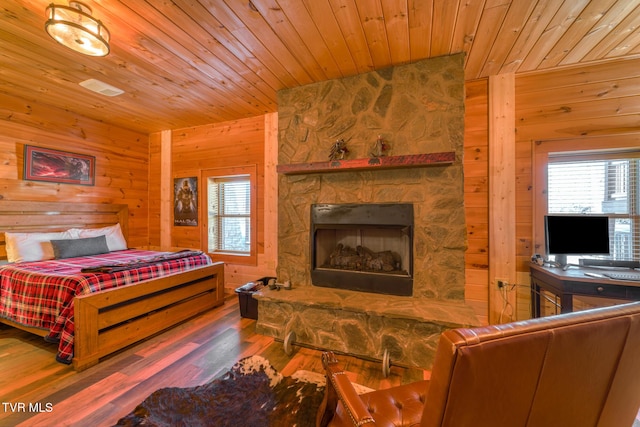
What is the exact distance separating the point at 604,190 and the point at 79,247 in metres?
5.80

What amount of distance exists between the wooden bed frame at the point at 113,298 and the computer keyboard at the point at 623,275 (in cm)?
387

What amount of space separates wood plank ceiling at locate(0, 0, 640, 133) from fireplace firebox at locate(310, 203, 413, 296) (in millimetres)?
1388

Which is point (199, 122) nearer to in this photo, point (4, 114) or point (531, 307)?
point (4, 114)

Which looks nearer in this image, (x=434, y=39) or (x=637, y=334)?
(x=637, y=334)

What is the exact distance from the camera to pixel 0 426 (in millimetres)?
1421

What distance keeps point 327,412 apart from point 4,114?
4.64 meters

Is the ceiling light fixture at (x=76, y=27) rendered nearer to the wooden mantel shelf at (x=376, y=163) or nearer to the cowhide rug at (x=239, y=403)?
the wooden mantel shelf at (x=376, y=163)

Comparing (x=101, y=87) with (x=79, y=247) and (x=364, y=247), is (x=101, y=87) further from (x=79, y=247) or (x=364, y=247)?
(x=364, y=247)

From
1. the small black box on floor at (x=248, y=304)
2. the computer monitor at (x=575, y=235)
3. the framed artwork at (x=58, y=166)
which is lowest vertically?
the small black box on floor at (x=248, y=304)

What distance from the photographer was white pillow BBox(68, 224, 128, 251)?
3.40 m

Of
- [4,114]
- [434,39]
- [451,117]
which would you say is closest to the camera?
[434,39]

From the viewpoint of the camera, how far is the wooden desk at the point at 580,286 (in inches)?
72.1

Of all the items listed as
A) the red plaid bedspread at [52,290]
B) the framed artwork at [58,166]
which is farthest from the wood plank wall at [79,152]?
the red plaid bedspread at [52,290]

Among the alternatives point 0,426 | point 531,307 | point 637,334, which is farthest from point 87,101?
point 531,307
